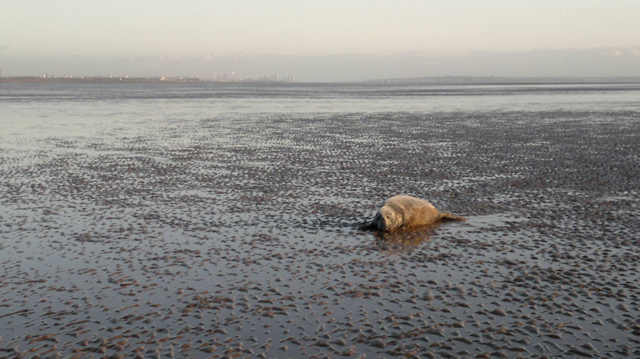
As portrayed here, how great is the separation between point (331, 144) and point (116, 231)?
859 inches

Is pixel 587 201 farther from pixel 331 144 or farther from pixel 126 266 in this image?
pixel 331 144

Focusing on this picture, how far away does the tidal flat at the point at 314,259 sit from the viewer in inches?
395

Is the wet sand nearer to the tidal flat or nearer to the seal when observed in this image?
the tidal flat

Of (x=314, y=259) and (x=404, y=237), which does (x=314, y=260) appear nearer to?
(x=314, y=259)

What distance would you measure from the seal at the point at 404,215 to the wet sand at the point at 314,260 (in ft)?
1.44

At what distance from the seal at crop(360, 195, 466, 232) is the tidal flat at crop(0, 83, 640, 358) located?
726 millimetres

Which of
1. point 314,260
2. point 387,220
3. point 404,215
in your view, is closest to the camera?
point 314,260

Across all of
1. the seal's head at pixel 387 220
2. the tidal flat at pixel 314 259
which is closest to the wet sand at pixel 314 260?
the tidal flat at pixel 314 259

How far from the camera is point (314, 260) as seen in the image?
14164mm

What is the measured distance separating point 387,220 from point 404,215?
2.43 ft

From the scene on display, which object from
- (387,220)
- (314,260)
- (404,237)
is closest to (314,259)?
(314,260)

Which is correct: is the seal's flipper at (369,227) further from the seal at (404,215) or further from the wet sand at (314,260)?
the wet sand at (314,260)

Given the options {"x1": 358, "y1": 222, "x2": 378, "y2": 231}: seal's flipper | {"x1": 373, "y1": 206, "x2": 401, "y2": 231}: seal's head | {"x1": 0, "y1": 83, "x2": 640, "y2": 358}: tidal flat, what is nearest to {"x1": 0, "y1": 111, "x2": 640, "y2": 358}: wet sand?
{"x1": 0, "y1": 83, "x2": 640, "y2": 358}: tidal flat

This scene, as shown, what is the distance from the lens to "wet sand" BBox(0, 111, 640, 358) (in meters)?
10.0
